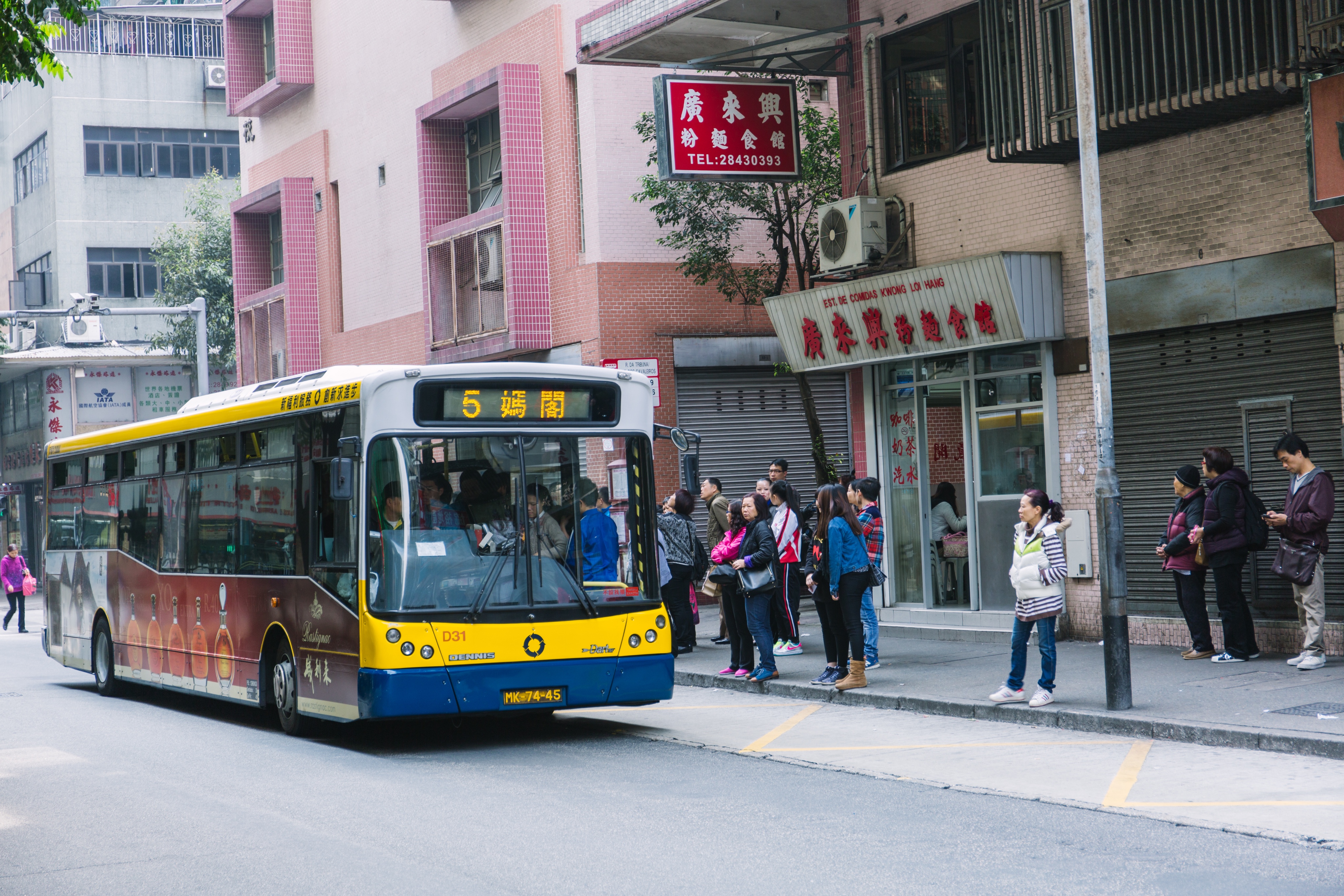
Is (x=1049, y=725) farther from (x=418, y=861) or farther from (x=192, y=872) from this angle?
(x=192, y=872)

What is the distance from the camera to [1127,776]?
349 inches

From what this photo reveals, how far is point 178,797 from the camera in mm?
9102

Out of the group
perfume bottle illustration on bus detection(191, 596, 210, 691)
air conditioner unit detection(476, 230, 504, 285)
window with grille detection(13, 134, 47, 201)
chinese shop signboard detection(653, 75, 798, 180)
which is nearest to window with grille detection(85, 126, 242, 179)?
window with grille detection(13, 134, 47, 201)

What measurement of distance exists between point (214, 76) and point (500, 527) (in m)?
44.9

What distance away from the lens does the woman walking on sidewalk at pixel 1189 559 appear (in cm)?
1305

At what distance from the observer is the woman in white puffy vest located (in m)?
10.9

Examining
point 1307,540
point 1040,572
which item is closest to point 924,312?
point 1307,540

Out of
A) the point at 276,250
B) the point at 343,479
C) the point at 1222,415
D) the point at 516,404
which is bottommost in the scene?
the point at 343,479

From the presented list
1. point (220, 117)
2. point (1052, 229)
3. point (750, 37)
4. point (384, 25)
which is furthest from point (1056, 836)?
point (220, 117)

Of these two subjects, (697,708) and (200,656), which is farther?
(200,656)

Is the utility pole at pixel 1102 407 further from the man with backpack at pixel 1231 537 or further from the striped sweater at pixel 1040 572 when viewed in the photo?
the man with backpack at pixel 1231 537

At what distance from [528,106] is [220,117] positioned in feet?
102

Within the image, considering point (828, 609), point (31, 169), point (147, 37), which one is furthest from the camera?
point (31, 169)

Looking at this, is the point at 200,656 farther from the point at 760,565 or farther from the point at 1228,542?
the point at 1228,542
